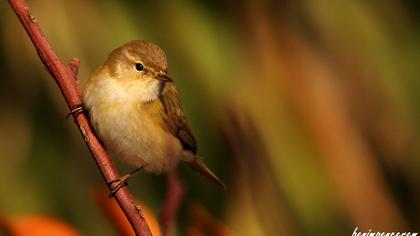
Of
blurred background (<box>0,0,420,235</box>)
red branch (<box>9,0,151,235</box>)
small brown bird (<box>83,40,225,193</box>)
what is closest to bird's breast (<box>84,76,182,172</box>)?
small brown bird (<box>83,40,225,193</box>)

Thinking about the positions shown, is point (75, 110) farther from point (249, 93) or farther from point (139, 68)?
point (249, 93)

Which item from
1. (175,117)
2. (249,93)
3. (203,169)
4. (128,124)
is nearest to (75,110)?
(128,124)

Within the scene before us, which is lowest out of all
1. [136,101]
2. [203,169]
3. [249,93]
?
[203,169]

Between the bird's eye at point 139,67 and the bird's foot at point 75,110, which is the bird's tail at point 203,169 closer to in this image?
the bird's eye at point 139,67

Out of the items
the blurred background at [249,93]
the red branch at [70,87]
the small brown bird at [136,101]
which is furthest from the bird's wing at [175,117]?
the red branch at [70,87]

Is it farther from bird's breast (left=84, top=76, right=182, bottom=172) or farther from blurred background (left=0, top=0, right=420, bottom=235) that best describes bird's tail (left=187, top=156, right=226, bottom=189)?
bird's breast (left=84, top=76, right=182, bottom=172)
